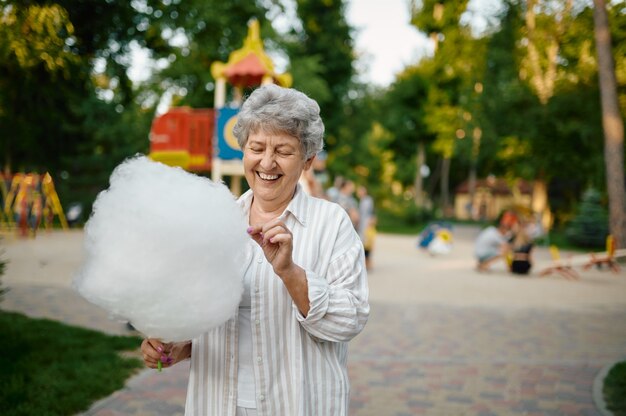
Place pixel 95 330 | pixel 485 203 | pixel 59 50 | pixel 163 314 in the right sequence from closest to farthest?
1. pixel 163 314
2. pixel 59 50
3. pixel 95 330
4. pixel 485 203

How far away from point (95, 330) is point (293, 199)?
5.35 meters

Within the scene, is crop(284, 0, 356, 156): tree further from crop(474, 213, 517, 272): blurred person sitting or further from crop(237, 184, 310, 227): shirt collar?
crop(237, 184, 310, 227): shirt collar

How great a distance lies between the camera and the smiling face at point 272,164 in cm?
187

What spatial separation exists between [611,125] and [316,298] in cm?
1547

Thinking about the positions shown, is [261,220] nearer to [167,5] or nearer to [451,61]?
[167,5]

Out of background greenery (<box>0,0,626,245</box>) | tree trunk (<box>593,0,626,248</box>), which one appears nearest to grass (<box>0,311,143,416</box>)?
background greenery (<box>0,0,626,245</box>)

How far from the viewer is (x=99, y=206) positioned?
5.27 ft

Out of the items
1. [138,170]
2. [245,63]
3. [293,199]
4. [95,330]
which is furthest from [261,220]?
[245,63]

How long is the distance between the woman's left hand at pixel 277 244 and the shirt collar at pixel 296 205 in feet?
0.90

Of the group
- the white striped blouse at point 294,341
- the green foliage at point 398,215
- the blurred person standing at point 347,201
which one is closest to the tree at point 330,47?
the green foliage at point 398,215

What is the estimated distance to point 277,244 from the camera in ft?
5.34

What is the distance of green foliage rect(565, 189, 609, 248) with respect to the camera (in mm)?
21248

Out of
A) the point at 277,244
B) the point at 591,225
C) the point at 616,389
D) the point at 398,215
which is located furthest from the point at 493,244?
the point at 398,215

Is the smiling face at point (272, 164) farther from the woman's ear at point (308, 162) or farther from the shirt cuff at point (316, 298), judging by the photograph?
the shirt cuff at point (316, 298)
